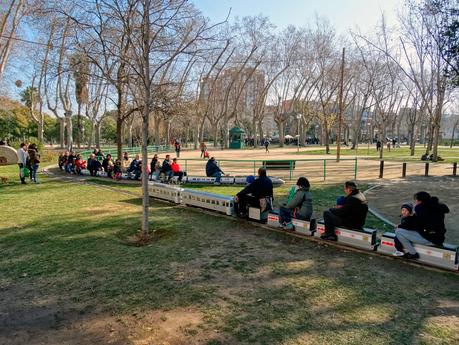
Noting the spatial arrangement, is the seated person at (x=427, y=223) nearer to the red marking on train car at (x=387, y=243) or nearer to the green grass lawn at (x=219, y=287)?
the red marking on train car at (x=387, y=243)

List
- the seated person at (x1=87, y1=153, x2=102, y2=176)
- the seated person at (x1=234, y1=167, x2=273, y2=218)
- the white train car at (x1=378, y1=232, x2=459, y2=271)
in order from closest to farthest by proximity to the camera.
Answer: the white train car at (x1=378, y1=232, x2=459, y2=271) < the seated person at (x1=234, y1=167, x2=273, y2=218) < the seated person at (x1=87, y1=153, x2=102, y2=176)

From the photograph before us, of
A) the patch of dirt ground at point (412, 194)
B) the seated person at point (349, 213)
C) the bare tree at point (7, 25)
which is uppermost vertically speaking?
the bare tree at point (7, 25)

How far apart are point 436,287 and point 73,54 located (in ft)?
32.5

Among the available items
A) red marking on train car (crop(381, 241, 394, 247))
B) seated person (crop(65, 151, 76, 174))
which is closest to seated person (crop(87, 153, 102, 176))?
seated person (crop(65, 151, 76, 174))

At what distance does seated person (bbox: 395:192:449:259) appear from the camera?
18.3 ft

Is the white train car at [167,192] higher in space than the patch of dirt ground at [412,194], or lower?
higher

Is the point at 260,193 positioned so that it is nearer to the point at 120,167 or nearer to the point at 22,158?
the point at 120,167

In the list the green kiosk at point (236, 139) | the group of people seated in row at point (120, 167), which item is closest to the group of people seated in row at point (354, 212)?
the group of people seated in row at point (120, 167)

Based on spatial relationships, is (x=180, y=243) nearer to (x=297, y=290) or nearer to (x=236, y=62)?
(x=297, y=290)

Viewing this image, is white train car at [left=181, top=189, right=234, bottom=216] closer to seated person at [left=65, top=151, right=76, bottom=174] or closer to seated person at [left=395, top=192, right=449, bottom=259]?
seated person at [left=395, top=192, right=449, bottom=259]

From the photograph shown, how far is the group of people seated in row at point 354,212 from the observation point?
561 centimetres

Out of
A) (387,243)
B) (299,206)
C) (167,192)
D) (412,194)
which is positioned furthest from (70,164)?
(387,243)

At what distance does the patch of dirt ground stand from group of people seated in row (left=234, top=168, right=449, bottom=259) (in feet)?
7.39

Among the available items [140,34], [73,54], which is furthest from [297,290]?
[73,54]
